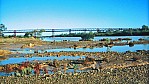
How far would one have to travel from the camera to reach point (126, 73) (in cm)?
1780

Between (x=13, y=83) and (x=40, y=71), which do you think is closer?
(x=13, y=83)

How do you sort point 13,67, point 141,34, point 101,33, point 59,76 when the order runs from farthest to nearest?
point 101,33, point 141,34, point 13,67, point 59,76

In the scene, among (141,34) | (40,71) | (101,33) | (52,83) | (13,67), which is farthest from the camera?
(101,33)

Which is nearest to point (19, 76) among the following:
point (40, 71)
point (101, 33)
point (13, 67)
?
point (40, 71)

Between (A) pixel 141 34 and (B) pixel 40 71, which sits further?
(A) pixel 141 34

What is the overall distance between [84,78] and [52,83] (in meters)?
1.89

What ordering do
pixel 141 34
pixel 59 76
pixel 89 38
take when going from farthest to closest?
pixel 141 34, pixel 89 38, pixel 59 76

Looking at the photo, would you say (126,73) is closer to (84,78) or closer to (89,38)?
(84,78)

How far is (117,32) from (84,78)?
7487 centimetres

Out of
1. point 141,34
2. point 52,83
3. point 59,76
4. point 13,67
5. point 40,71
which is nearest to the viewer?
point 52,83

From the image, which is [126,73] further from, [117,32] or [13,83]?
[117,32]

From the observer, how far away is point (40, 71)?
2009 centimetres

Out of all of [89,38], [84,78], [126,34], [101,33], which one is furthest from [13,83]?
[101,33]

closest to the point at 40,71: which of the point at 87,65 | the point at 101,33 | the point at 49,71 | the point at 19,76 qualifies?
the point at 49,71
